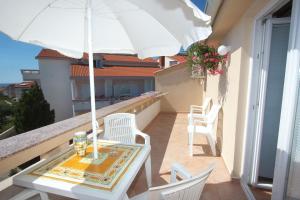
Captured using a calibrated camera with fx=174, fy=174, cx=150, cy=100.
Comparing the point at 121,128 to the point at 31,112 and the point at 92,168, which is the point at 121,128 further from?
the point at 31,112

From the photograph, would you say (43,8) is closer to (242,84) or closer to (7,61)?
(242,84)

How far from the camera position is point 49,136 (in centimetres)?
165

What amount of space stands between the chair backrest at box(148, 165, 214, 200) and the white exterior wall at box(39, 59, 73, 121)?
13370 mm

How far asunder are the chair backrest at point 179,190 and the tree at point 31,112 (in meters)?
10.2

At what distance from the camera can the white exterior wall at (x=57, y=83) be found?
41.0 ft

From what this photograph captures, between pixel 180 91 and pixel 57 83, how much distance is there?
376 inches

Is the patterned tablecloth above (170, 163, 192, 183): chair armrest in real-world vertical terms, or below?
above

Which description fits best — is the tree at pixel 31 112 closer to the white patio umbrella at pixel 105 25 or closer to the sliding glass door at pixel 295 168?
the white patio umbrella at pixel 105 25

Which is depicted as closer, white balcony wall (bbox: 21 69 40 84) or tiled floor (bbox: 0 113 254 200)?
tiled floor (bbox: 0 113 254 200)

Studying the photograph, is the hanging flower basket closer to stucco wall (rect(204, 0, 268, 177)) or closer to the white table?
stucco wall (rect(204, 0, 268, 177))

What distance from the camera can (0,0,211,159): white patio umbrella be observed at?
4.34 feet

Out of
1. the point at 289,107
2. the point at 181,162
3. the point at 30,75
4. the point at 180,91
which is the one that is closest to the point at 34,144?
the point at 289,107

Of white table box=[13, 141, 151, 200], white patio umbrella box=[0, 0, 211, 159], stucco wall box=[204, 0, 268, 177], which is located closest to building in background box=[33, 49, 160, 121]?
white patio umbrella box=[0, 0, 211, 159]

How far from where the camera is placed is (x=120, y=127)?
2527mm
